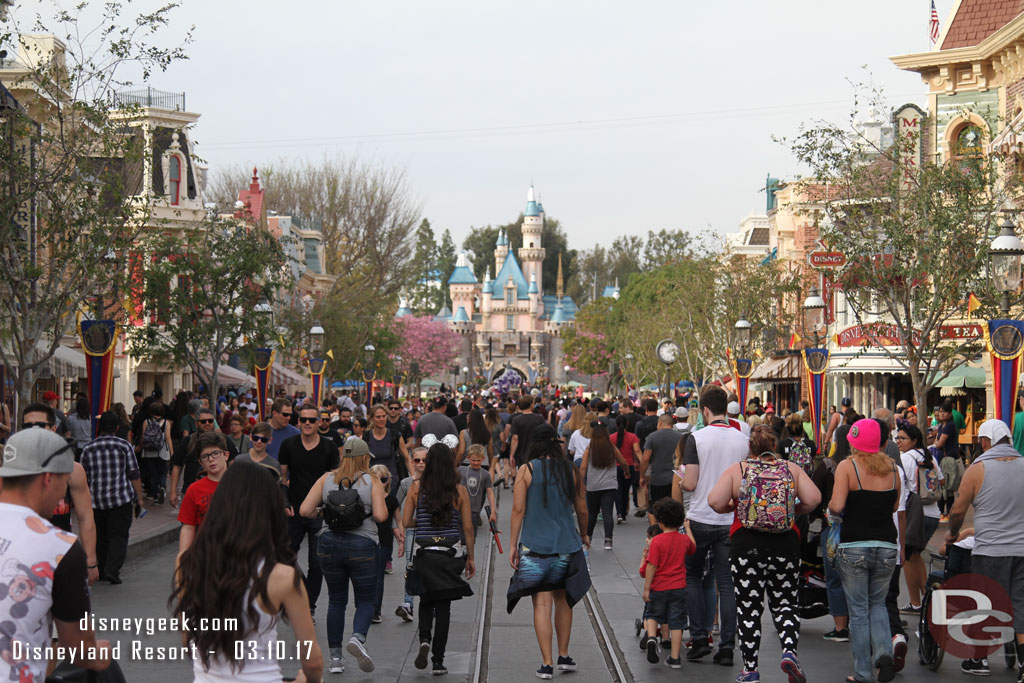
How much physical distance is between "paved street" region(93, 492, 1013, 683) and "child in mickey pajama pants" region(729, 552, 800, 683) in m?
0.53

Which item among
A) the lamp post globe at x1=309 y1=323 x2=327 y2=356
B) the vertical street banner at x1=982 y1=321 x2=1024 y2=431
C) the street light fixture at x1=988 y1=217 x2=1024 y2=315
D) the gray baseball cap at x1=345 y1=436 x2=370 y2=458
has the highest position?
the street light fixture at x1=988 y1=217 x2=1024 y2=315

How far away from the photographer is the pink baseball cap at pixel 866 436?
832 centimetres

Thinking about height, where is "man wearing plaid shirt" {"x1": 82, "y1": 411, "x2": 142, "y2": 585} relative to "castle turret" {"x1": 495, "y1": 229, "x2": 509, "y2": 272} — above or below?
below

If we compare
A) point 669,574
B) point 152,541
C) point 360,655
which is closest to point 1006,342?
point 669,574

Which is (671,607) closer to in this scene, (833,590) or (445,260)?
(833,590)

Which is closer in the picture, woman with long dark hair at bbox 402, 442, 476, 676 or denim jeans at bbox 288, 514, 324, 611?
woman with long dark hair at bbox 402, 442, 476, 676

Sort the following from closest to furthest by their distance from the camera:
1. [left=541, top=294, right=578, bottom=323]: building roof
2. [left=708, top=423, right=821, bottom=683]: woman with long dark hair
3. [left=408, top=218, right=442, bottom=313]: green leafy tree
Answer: [left=708, top=423, right=821, bottom=683]: woman with long dark hair, [left=408, top=218, right=442, bottom=313]: green leafy tree, [left=541, top=294, right=578, bottom=323]: building roof

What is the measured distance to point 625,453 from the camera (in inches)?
755

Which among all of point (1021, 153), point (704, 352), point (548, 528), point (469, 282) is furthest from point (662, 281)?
point (469, 282)

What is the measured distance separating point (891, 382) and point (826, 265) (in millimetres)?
15987

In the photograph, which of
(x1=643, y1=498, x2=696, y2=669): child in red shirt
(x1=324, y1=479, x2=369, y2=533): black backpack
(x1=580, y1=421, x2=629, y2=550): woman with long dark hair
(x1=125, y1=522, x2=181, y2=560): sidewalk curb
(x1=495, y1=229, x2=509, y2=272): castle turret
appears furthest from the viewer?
(x1=495, y1=229, x2=509, y2=272): castle turret

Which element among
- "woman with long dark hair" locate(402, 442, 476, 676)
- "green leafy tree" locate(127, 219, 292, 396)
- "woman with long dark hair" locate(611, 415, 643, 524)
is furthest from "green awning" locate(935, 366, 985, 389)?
"woman with long dark hair" locate(402, 442, 476, 676)

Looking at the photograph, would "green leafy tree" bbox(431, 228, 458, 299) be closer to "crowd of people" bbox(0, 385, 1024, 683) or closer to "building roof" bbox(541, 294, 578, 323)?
"building roof" bbox(541, 294, 578, 323)

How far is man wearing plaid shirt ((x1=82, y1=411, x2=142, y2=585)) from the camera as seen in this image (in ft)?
42.3
